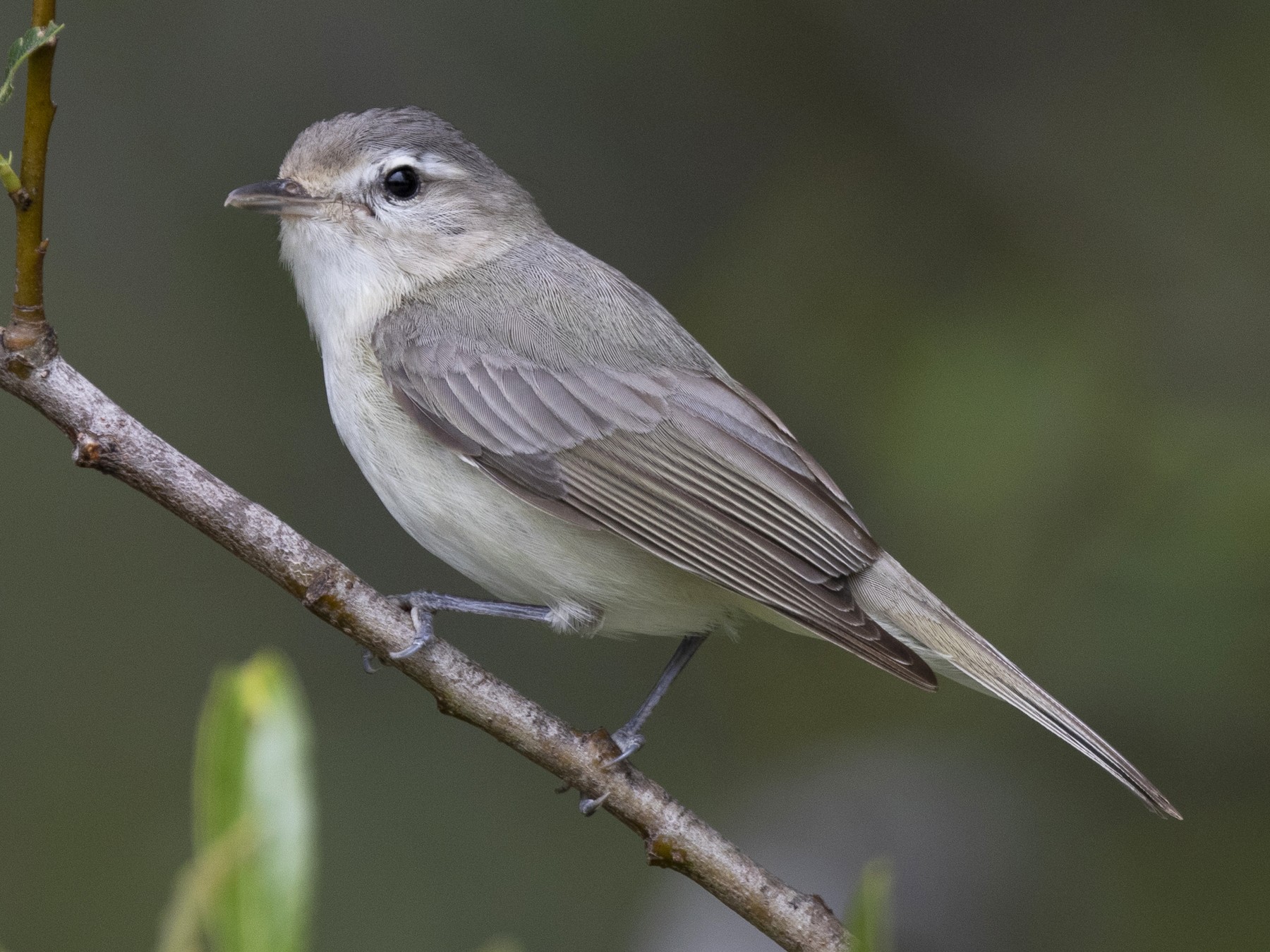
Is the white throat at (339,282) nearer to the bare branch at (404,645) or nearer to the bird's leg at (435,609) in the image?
the bird's leg at (435,609)

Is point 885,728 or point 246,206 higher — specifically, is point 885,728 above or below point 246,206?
below

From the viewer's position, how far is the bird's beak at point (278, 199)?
3123 millimetres

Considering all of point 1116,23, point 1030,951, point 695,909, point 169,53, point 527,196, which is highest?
point 1116,23

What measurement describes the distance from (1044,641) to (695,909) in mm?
1378

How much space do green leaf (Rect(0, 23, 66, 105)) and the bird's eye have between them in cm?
165

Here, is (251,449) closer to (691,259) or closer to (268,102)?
(268,102)

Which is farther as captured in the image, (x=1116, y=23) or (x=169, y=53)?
(x=169, y=53)

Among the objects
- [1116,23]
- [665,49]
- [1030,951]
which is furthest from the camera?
[665,49]

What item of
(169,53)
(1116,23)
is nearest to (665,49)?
(1116,23)

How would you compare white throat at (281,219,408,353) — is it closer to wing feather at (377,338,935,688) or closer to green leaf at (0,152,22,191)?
wing feather at (377,338,935,688)

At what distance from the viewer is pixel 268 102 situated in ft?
16.6

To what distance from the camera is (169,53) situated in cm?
506

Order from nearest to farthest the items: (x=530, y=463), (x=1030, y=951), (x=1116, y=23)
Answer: (x=530, y=463) < (x=1030, y=951) < (x=1116, y=23)

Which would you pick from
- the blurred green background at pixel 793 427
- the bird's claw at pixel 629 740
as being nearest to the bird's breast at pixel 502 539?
the bird's claw at pixel 629 740
